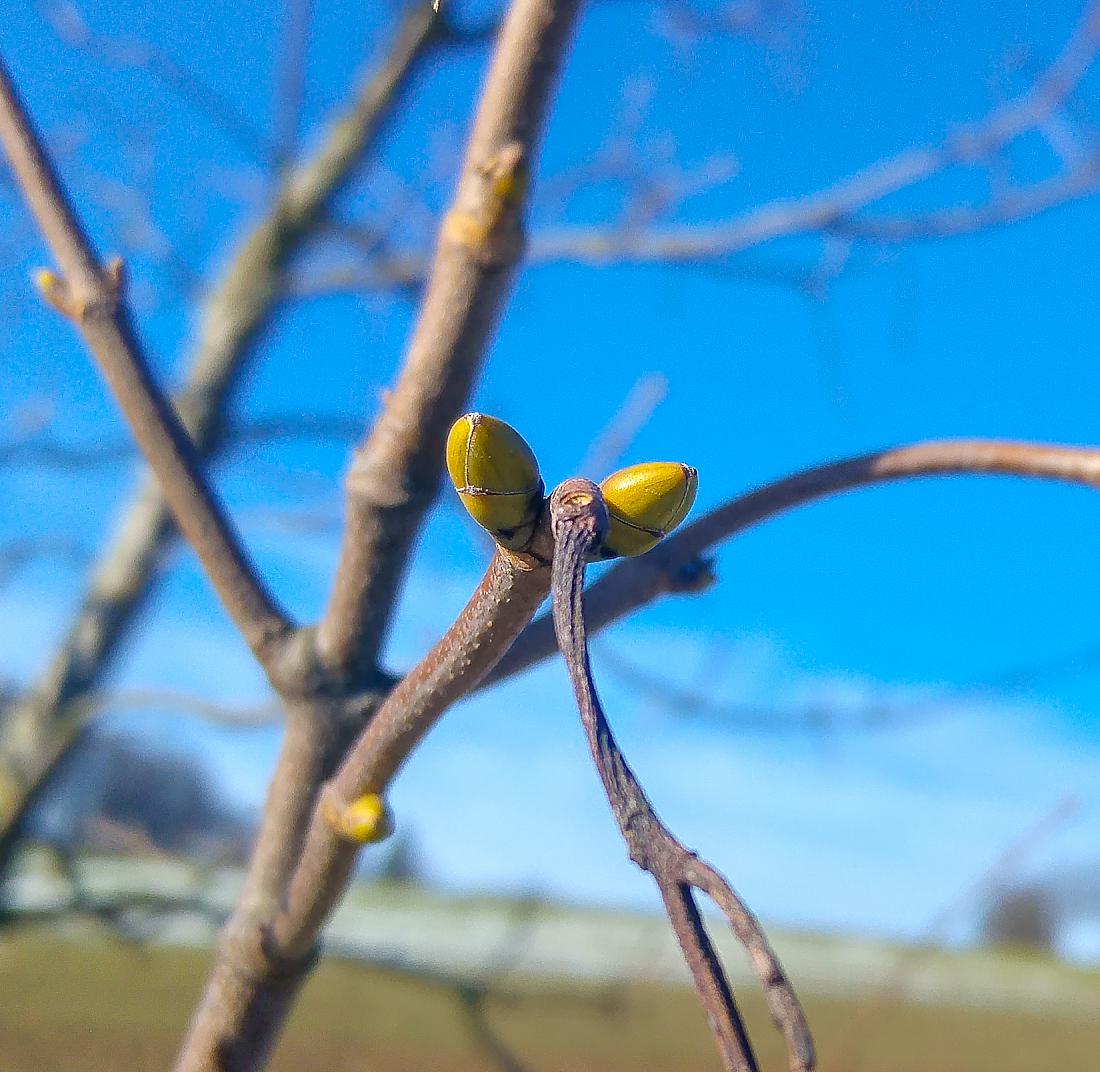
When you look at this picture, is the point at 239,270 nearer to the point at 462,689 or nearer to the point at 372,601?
the point at 372,601

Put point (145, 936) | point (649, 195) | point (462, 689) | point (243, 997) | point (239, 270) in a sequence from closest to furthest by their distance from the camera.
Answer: point (462, 689)
point (243, 997)
point (145, 936)
point (649, 195)
point (239, 270)

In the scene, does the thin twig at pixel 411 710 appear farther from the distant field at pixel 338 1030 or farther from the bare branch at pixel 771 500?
the distant field at pixel 338 1030

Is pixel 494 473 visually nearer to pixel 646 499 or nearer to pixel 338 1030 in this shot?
pixel 646 499

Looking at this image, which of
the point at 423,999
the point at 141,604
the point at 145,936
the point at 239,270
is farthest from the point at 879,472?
the point at 423,999

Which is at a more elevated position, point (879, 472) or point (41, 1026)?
point (41, 1026)

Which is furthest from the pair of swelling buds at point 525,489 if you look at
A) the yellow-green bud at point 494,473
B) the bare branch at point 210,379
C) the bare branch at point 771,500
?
the bare branch at point 210,379

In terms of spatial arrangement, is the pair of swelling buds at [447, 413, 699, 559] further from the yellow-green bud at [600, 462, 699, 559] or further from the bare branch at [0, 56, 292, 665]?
the bare branch at [0, 56, 292, 665]

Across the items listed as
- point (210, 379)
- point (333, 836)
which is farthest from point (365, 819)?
point (210, 379)

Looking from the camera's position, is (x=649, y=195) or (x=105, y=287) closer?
(x=105, y=287)
